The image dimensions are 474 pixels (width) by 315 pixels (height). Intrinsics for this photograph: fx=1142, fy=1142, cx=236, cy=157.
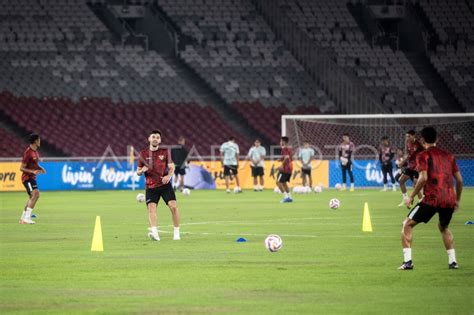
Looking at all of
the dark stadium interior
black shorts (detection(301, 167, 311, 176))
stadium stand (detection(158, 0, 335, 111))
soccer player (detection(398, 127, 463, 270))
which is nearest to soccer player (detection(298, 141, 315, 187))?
black shorts (detection(301, 167, 311, 176))

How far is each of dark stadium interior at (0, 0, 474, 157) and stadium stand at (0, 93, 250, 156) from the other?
70mm

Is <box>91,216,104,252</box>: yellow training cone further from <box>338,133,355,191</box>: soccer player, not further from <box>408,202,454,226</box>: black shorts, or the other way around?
<box>338,133,355,191</box>: soccer player

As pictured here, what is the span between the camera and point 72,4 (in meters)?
63.4

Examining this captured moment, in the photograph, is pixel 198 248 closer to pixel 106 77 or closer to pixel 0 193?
pixel 0 193

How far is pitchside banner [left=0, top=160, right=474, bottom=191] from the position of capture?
50031 mm

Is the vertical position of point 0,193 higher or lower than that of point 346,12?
lower

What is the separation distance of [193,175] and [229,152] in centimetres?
356

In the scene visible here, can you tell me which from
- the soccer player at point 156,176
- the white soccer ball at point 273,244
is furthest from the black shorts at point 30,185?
the white soccer ball at point 273,244

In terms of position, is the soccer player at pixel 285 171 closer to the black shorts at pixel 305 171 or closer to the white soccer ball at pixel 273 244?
the black shorts at pixel 305 171

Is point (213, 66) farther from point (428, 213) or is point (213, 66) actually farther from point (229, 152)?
point (428, 213)

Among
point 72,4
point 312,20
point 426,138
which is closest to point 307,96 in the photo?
point 312,20

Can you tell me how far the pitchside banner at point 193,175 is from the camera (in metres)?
50.0

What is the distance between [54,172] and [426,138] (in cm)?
3615

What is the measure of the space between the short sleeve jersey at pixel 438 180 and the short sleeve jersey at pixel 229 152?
1272 inches
